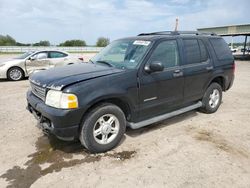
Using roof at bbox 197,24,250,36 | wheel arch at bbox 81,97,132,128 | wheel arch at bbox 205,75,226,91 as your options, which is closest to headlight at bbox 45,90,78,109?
wheel arch at bbox 81,97,132,128

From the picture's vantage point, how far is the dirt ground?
9.64 ft

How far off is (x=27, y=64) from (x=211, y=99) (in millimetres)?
8189

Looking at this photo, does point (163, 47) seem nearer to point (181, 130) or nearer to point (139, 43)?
point (139, 43)

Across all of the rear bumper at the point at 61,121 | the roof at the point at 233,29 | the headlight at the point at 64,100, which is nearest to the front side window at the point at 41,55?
A: the rear bumper at the point at 61,121

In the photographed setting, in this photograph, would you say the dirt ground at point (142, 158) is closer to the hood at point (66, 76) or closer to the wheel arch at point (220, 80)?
the wheel arch at point (220, 80)

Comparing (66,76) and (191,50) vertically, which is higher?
(191,50)

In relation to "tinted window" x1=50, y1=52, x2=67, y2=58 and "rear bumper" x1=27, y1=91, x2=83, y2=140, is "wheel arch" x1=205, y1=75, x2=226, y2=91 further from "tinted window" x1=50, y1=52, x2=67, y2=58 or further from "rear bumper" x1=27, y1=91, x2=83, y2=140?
"tinted window" x1=50, y1=52, x2=67, y2=58

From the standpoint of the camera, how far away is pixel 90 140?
3424 millimetres

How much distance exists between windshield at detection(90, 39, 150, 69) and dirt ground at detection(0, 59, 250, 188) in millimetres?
1392

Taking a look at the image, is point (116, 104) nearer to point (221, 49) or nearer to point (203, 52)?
point (203, 52)

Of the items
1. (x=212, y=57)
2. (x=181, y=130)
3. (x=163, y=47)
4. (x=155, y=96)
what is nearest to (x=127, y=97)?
(x=155, y=96)

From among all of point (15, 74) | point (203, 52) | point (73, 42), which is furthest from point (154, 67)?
point (73, 42)

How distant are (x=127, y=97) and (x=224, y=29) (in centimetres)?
3020

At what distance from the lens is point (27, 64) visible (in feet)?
33.4
